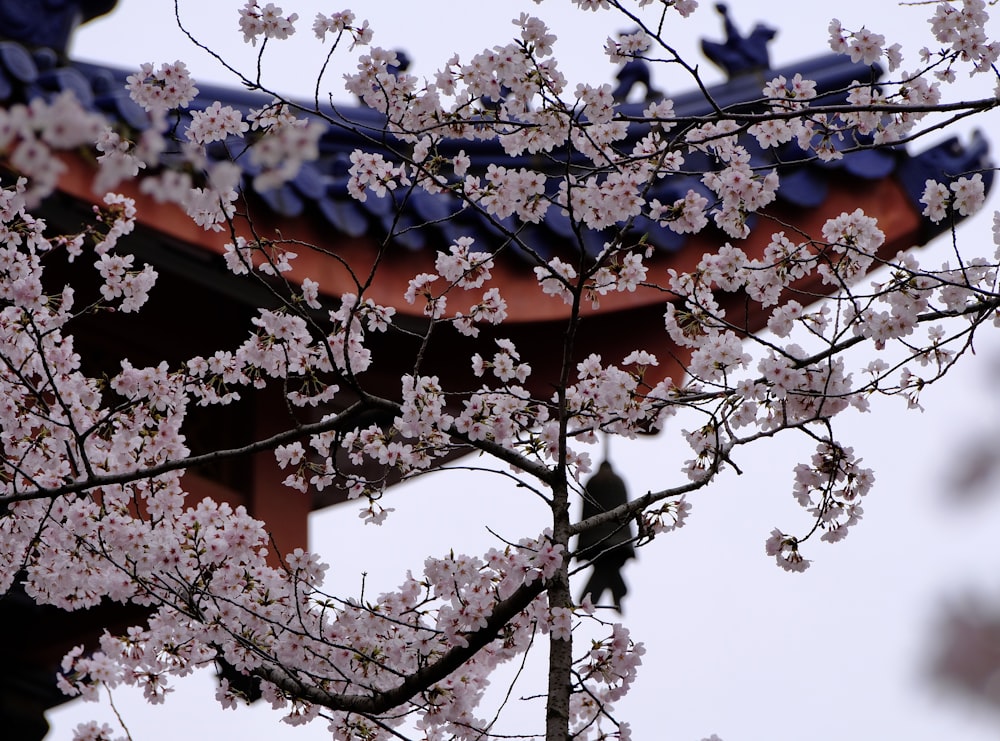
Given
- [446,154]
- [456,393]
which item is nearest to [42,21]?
[446,154]

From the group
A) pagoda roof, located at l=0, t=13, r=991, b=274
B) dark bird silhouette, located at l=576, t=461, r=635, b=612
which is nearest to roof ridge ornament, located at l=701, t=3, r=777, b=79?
pagoda roof, located at l=0, t=13, r=991, b=274

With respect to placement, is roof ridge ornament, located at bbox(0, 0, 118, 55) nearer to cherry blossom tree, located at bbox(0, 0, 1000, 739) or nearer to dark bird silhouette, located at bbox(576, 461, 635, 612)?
cherry blossom tree, located at bbox(0, 0, 1000, 739)

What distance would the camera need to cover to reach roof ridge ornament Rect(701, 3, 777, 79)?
873 centimetres

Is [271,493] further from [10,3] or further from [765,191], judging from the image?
[765,191]

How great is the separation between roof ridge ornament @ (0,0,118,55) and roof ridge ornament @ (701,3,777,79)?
4172mm

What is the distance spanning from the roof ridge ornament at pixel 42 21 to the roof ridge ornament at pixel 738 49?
4.17 metres

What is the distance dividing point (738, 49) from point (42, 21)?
4.60m

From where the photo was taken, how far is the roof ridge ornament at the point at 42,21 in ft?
23.2

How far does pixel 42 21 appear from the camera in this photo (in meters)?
7.20

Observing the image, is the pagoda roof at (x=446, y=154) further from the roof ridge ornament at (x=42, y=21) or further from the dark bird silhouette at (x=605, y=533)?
the dark bird silhouette at (x=605, y=533)

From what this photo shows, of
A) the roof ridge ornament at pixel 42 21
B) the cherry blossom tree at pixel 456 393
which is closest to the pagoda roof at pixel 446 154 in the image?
the roof ridge ornament at pixel 42 21

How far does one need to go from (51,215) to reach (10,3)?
4.36 ft

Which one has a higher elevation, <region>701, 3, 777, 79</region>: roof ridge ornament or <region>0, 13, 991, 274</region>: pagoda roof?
<region>701, 3, 777, 79</region>: roof ridge ornament

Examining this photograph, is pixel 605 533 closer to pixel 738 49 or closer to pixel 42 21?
pixel 738 49
